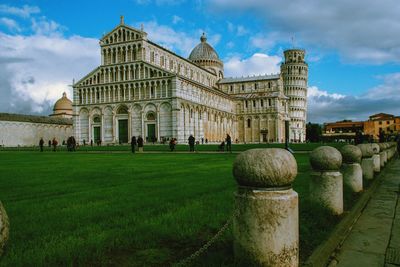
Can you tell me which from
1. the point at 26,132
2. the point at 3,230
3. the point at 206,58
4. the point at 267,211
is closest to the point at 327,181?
the point at 267,211

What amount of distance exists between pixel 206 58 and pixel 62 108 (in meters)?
42.6

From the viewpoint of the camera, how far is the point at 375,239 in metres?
4.98

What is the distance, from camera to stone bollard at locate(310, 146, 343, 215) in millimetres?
5980

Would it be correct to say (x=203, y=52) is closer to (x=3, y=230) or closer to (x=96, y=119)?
(x=96, y=119)

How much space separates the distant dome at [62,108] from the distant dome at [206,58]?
37.3 metres

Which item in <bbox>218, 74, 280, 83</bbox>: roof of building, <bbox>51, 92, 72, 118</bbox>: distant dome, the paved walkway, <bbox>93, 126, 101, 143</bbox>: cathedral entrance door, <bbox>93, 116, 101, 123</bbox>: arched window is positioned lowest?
the paved walkway

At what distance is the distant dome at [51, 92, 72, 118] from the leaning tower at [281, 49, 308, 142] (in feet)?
208

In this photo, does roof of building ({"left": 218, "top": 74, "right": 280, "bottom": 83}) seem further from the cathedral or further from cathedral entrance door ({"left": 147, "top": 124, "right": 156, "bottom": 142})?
cathedral entrance door ({"left": 147, "top": 124, "right": 156, "bottom": 142})

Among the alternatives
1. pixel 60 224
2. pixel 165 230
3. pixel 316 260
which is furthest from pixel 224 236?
pixel 60 224

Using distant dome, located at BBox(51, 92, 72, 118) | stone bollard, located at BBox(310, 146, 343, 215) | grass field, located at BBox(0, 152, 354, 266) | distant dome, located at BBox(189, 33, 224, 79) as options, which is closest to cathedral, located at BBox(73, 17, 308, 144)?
distant dome, located at BBox(189, 33, 224, 79)

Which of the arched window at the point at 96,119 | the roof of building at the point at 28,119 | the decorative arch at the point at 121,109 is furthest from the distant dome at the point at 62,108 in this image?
the decorative arch at the point at 121,109

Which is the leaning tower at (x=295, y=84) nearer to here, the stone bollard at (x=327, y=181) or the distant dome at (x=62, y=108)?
the distant dome at (x=62, y=108)

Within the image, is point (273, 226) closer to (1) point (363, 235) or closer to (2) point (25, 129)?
(1) point (363, 235)

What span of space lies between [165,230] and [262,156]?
2.11 m
